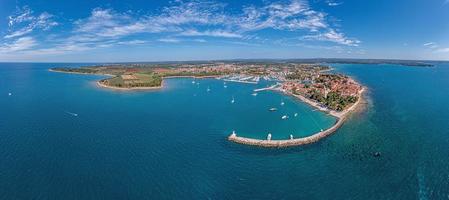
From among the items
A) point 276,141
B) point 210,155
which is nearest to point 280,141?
point 276,141

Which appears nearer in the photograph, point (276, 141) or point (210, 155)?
point (210, 155)

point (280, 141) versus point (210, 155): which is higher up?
point (280, 141)

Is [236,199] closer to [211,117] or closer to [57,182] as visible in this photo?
[57,182]

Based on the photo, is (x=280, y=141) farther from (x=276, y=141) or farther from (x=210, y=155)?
(x=210, y=155)

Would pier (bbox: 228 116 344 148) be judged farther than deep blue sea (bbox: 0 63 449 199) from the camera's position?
Yes

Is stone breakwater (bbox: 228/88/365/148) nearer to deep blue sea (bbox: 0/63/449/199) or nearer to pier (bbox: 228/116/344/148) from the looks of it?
→ pier (bbox: 228/116/344/148)

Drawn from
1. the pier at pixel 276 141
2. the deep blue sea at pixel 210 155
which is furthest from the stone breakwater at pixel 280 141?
the deep blue sea at pixel 210 155

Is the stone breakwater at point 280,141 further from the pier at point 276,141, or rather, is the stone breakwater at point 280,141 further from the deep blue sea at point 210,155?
the deep blue sea at point 210,155

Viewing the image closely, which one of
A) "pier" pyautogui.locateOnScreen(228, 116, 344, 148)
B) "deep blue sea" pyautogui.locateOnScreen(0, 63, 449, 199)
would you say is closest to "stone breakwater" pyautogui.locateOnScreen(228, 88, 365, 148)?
"pier" pyautogui.locateOnScreen(228, 116, 344, 148)

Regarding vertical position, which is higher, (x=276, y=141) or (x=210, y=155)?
(x=276, y=141)
